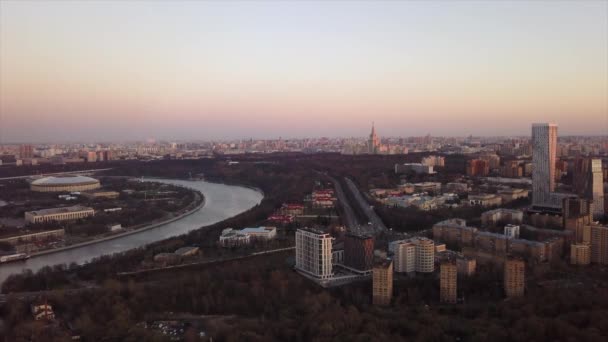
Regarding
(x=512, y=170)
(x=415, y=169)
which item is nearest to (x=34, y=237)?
(x=415, y=169)

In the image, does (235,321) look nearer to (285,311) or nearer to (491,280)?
(285,311)

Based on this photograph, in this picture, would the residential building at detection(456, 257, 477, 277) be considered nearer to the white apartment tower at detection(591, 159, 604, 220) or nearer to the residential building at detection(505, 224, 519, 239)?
the residential building at detection(505, 224, 519, 239)

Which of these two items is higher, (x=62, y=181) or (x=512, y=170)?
(x=512, y=170)

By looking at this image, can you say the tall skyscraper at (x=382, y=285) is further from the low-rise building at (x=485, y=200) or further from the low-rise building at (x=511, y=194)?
the low-rise building at (x=511, y=194)

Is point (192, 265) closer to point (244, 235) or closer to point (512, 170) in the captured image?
point (244, 235)

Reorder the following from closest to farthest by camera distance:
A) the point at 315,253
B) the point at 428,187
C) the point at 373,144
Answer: the point at 315,253
the point at 428,187
the point at 373,144

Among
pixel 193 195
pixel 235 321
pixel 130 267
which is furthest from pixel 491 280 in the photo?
pixel 193 195

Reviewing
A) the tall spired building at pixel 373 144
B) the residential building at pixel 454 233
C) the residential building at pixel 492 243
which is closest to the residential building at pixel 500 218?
the residential building at pixel 454 233
